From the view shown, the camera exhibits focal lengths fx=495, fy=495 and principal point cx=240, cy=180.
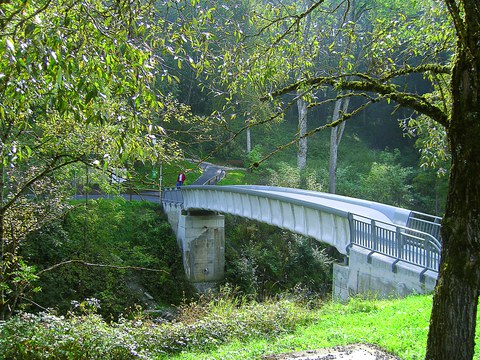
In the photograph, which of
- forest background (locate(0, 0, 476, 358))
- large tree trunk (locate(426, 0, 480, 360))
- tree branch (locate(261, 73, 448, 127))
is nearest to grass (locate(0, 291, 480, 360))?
forest background (locate(0, 0, 476, 358))

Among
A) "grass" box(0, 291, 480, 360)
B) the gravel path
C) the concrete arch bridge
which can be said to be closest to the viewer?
the gravel path

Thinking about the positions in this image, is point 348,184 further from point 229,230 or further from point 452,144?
point 452,144

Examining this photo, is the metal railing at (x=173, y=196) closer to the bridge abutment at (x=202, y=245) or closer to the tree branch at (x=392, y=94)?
the bridge abutment at (x=202, y=245)

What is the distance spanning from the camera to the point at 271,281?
84.3ft

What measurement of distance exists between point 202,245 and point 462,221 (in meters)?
22.8

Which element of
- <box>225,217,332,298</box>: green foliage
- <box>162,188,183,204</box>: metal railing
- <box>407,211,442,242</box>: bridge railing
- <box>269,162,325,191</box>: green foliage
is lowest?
<box>225,217,332,298</box>: green foliage

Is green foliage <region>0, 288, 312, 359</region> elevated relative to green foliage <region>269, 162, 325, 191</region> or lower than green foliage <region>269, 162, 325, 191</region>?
lower

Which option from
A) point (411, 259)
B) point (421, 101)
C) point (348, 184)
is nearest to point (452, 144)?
point (421, 101)

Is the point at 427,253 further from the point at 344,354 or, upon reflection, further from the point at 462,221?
the point at 462,221

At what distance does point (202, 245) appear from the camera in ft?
86.7

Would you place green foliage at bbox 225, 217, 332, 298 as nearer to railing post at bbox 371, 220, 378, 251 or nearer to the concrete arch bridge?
the concrete arch bridge

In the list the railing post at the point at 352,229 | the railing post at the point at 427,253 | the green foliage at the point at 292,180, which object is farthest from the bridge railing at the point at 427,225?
the green foliage at the point at 292,180

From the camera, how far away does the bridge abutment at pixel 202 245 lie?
2631 cm

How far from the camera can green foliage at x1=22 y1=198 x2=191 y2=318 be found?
60.8 ft
